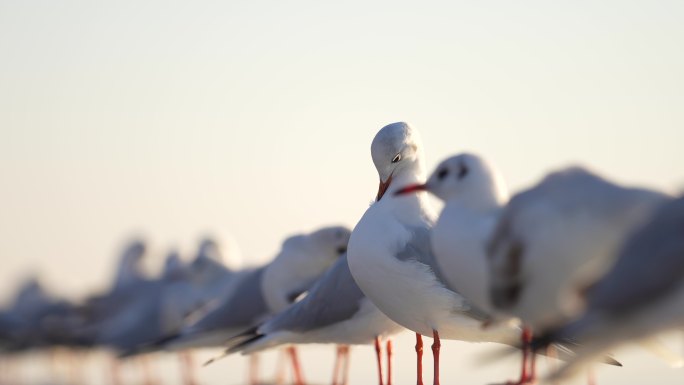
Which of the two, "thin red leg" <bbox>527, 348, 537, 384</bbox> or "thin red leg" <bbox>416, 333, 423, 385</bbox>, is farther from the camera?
"thin red leg" <bbox>416, 333, 423, 385</bbox>

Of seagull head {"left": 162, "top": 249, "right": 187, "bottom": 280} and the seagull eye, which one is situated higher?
the seagull eye

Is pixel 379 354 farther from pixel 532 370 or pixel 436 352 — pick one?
pixel 532 370

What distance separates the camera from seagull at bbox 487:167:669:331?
7.04m

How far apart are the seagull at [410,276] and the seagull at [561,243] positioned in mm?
2862

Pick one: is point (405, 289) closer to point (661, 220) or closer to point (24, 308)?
point (661, 220)

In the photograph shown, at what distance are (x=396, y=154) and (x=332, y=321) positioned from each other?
170cm

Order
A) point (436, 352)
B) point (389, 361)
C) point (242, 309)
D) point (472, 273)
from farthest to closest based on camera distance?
point (242, 309), point (389, 361), point (436, 352), point (472, 273)

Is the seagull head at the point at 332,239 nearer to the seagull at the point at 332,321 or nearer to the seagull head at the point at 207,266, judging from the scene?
the seagull at the point at 332,321

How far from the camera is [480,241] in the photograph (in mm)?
7594

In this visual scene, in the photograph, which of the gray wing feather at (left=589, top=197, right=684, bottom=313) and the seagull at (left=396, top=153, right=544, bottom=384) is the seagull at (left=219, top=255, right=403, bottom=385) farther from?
the gray wing feather at (left=589, top=197, right=684, bottom=313)

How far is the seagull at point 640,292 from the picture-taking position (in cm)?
622

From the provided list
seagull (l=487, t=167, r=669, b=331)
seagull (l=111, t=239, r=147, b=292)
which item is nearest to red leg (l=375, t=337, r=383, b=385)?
seagull (l=487, t=167, r=669, b=331)

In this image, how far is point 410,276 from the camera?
10.2m

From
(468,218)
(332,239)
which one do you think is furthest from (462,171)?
(332,239)
